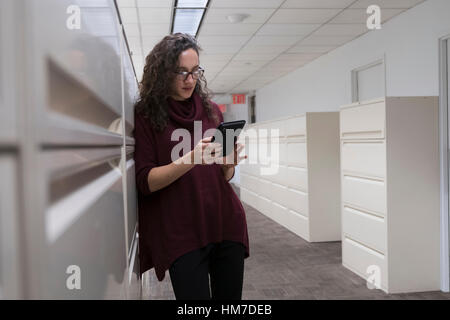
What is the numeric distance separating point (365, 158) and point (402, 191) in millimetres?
464

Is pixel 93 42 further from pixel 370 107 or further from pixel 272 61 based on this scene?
pixel 272 61

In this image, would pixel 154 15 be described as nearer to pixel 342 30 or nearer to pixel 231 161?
pixel 342 30

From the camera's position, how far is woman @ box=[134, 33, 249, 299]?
1322mm

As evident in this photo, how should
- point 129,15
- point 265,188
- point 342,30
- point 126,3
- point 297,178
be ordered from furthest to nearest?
point 265,188 → point 342,30 → point 297,178 → point 129,15 → point 126,3

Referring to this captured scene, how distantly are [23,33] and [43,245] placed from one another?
15cm

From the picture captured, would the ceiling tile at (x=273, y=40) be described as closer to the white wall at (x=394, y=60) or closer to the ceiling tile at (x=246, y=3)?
the white wall at (x=394, y=60)

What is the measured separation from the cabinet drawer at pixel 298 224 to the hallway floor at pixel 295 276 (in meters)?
0.10

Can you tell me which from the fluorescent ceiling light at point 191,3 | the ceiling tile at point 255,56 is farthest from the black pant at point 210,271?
the ceiling tile at point 255,56

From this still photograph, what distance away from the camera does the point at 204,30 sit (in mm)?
5941

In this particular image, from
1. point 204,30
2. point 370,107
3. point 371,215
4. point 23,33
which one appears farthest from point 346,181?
point 23,33

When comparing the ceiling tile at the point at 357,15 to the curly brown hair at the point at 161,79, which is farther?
the ceiling tile at the point at 357,15

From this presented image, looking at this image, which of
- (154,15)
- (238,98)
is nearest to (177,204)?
(154,15)

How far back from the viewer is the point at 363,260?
3996mm

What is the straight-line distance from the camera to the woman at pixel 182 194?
52.1 inches
